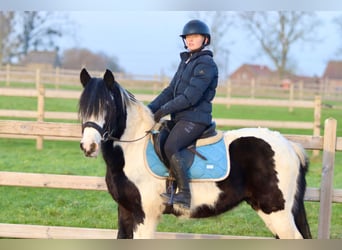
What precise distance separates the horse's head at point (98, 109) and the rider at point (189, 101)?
1.43ft

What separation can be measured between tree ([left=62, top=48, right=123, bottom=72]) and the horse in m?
30.3

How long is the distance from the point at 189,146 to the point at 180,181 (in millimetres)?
351

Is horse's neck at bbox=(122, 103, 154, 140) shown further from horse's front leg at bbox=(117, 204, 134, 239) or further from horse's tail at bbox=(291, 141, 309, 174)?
horse's tail at bbox=(291, 141, 309, 174)

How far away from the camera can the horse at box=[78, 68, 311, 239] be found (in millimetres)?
4207

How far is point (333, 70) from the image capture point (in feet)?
129

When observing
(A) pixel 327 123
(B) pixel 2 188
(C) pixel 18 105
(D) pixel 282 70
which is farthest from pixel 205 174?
(D) pixel 282 70

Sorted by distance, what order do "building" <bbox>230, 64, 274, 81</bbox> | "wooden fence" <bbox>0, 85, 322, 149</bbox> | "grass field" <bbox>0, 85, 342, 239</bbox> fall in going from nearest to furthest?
"grass field" <bbox>0, 85, 342, 239</bbox>
"wooden fence" <bbox>0, 85, 322, 149</bbox>
"building" <bbox>230, 64, 274, 81</bbox>

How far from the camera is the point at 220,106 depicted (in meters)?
25.3

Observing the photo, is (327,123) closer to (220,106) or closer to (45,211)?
(45,211)

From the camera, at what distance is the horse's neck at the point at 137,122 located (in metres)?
4.36

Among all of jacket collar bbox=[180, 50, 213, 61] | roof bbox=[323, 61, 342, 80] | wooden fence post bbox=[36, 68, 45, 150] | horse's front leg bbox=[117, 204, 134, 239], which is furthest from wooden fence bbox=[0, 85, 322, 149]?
roof bbox=[323, 61, 342, 80]

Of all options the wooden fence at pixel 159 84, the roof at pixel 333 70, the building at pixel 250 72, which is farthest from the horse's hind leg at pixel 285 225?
the building at pixel 250 72

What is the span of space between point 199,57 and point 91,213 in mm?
3319

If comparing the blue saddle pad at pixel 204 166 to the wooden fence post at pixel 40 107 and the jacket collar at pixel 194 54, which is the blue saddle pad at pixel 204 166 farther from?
the wooden fence post at pixel 40 107
